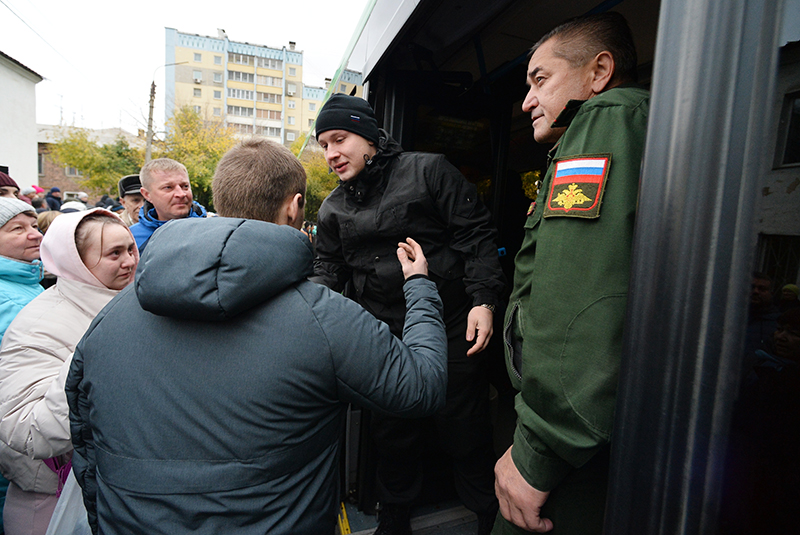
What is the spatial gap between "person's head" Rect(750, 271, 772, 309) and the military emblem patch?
315 millimetres

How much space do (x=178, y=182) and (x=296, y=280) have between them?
2795mm

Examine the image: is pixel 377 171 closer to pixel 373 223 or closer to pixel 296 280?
pixel 373 223

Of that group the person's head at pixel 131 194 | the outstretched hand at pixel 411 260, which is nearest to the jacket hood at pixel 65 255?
the outstretched hand at pixel 411 260

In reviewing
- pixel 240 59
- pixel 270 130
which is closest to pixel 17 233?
pixel 270 130

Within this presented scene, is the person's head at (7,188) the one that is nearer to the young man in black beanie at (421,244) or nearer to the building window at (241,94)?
the young man in black beanie at (421,244)

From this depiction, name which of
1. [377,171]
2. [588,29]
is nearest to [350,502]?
[377,171]

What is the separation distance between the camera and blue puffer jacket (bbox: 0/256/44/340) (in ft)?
5.50

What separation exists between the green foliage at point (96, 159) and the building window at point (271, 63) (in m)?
36.3

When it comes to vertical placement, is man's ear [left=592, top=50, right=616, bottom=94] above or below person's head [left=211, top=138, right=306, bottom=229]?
above

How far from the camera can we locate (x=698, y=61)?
545mm

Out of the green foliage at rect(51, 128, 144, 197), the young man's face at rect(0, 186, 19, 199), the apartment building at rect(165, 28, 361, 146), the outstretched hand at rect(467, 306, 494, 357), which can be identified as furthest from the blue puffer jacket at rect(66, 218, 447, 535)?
the apartment building at rect(165, 28, 361, 146)

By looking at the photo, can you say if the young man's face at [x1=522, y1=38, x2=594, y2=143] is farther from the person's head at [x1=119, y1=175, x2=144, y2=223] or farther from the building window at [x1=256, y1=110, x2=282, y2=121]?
the building window at [x1=256, y1=110, x2=282, y2=121]

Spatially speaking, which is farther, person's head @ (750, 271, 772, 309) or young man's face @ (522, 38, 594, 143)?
young man's face @ (522, 38, 594, 143)

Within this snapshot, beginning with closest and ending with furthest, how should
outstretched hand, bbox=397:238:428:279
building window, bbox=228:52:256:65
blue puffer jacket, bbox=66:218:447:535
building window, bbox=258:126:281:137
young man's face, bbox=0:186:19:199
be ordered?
1. blue puffer jacket, bbox=66:218:447:535
2. outstretched hand, bbox=397:238:428:279
3. young man's face, bbox=0:186:19:199
4. building window, bbox=228:52:256:65
5. building window, bbox=258:126:281:137
